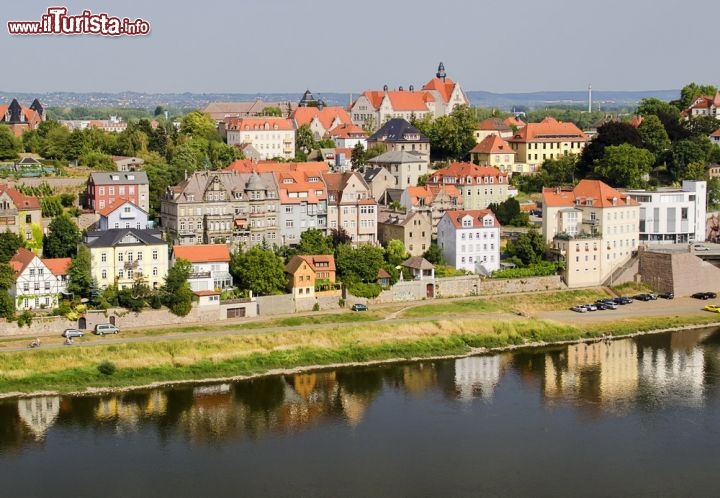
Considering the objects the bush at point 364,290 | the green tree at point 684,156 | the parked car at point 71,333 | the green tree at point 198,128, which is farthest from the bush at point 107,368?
the green tree at point 684,156

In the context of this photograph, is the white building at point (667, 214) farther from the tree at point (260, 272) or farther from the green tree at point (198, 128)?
the green tree at point (198, 128)

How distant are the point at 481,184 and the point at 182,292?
16.2 metres

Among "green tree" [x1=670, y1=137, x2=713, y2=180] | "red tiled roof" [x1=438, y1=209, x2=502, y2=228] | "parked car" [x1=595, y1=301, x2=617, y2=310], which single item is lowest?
"parked car" [x1=595, y1=301, x2=617, y2=310]

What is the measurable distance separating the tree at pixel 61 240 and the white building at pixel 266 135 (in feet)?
60.5

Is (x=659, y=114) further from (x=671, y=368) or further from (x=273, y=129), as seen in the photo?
(x=671, y=368)

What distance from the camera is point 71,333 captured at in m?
28.5

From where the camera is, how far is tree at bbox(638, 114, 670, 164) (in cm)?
4944

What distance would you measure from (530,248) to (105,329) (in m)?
15.1

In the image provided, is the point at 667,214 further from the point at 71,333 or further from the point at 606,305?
the point at 71,333

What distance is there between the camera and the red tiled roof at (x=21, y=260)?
98.0ft

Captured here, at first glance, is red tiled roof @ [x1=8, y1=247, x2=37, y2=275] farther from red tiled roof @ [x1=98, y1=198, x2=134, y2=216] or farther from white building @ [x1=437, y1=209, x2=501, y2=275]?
white building @ [x1=437, y1=209, x2=501, y2=275]

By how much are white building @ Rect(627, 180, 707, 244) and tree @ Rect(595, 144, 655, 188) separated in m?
3.16

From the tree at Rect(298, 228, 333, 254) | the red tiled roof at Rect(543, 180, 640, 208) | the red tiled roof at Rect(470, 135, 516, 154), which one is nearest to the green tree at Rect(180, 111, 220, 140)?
the red tiled roof at Rect(470, 135, 516, 154)

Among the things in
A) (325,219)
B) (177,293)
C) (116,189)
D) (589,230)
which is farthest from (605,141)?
(177,293)
